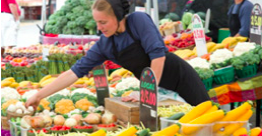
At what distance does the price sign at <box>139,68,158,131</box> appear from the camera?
97.3 inches

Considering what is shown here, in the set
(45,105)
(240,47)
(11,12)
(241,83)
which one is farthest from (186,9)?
(45,105)

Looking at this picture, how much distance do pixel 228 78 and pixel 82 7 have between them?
19.2 ft

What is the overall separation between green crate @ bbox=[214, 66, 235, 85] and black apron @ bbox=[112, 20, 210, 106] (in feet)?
4.77

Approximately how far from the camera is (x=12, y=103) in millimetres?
3689

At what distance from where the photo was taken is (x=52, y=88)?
354 centimetres

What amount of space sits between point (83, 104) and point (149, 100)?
4.48 feet

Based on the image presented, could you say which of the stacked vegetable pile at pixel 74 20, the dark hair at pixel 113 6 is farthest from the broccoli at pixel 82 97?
the stacked vegetable pile at pixel 74 20

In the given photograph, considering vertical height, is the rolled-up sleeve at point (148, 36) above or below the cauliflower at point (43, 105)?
above

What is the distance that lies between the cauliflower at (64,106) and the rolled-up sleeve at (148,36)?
93cm

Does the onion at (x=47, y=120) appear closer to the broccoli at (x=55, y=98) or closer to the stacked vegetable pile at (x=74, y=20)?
the broccoli at (x=55, y=98)

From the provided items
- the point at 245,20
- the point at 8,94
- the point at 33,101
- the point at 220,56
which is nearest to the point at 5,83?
the point at 8,94

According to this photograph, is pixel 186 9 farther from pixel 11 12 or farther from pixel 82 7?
pixel 11 12

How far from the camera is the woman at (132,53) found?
10.5 feet

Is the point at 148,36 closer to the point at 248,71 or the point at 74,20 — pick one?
the point at 248,71
